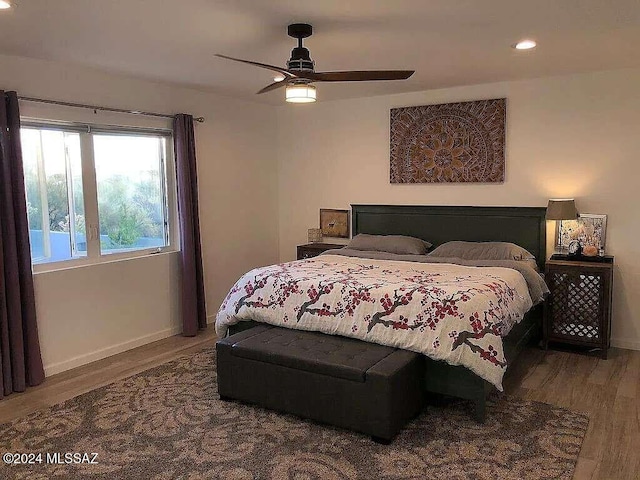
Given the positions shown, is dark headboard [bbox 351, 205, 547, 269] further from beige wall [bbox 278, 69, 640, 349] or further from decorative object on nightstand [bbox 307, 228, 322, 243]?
decorative object on nightstand [bbox 307, 228, 322, 243]

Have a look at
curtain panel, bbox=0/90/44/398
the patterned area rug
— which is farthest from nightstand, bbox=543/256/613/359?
curtain panel, bbox=0/90/44/398

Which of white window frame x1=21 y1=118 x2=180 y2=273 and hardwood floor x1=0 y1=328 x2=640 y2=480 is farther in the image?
white window frame x1=21 y1=118 x2=180 y2=273

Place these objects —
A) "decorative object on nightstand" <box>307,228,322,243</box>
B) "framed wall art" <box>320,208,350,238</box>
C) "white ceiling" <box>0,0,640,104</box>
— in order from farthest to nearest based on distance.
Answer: "decorative object on nightstand" <box>307,228,322,243</box> → "framed wall art" <box>320,208,350,238</box> → "white ceiling" <box>0,0,640,104</box>

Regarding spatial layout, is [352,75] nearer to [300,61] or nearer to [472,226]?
[300,61]

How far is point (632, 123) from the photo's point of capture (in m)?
4.38

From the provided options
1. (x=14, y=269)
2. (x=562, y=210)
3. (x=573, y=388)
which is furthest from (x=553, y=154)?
(x=14, y=269)

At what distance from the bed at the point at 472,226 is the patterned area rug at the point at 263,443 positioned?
71 cm

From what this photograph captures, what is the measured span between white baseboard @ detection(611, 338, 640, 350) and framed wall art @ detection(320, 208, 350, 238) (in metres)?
2.83

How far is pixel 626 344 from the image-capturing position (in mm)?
4551

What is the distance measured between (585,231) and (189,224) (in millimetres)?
3628

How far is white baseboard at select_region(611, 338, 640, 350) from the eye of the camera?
4516 millimetres

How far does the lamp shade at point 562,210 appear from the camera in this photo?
14.5 ft

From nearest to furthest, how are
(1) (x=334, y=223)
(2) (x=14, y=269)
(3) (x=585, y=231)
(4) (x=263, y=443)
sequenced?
1. (4) (x=263, y=443)
2. (2) (x=14, y=269)
3. (3) (x=585, y=231)
4. (1) (x=334, y=223)

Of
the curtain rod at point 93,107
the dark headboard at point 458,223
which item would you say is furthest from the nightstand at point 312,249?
the curtain rod at point 93,107
